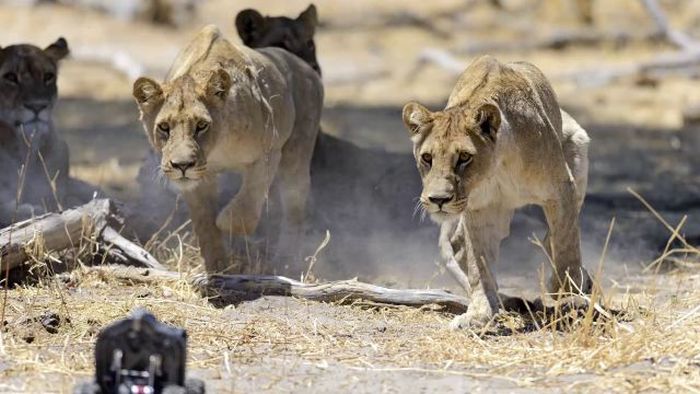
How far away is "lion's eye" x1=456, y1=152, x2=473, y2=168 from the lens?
709cm

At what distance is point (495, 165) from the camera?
24.1 ft

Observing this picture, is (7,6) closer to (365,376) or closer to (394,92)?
(394,92)

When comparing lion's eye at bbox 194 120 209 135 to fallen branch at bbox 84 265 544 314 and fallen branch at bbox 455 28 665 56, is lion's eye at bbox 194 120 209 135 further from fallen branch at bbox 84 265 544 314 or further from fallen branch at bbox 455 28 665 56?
fallen branch at bbox 455 28 665 56

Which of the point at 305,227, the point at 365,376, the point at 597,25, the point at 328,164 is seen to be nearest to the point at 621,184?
the point at 328,164

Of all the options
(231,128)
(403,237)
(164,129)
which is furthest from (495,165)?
(403,237)

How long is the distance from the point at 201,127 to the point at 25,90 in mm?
2759

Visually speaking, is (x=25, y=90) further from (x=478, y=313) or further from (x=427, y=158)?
(x=478, y=313)

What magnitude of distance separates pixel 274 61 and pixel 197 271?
1.72 metres

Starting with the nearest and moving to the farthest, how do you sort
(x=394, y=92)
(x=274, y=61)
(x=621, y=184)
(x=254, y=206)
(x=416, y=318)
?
(x=416, y=318) < (x=254, y=206) < (x=274, y=61) < (x=621, y=184) < (x=394, y=92)

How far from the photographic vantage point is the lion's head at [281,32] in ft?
38.7

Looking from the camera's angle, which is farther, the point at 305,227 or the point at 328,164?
the point at 328,164

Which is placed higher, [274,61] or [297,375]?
[274,61]

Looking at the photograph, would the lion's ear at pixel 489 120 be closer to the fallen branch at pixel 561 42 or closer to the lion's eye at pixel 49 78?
the lion's eye at pixel 49 78

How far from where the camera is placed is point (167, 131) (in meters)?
8.12
